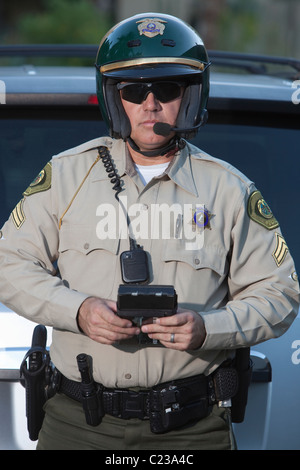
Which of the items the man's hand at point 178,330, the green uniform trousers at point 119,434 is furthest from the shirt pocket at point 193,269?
the green uniform trousers at point 119,434

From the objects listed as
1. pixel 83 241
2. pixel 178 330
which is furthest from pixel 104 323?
pixel 83 241

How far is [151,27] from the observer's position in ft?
8.52

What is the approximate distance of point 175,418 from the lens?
7.63 feet

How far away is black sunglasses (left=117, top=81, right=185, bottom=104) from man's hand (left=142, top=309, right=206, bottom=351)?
2.40 feet

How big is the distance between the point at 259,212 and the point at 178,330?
479 mm

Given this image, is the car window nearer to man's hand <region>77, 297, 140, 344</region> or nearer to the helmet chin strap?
the helmet chin strap

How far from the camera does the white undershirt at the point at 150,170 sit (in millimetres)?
2559

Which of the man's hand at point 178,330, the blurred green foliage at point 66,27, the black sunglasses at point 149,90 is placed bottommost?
the man's hand at point 178,330

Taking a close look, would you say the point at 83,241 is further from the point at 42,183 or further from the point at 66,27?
the point at 66,27

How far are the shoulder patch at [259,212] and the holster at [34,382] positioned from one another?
0.76 m

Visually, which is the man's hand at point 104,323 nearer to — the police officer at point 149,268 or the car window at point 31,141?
the police officer at point 149,268

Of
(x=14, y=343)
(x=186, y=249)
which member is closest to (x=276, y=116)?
(x=186, y=249)

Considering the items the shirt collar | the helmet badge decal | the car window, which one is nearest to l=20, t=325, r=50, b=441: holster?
the shirt collar

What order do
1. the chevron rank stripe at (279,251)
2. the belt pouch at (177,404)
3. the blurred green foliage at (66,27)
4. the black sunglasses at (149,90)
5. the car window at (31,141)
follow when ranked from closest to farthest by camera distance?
1. the belt pouch at (177,404)
2. the chevron rank stripe at (279,251)
3. the black sunglasses at (149,90)
4. the car window at (31,141)
5. the blurred green foliage at (66,27)
